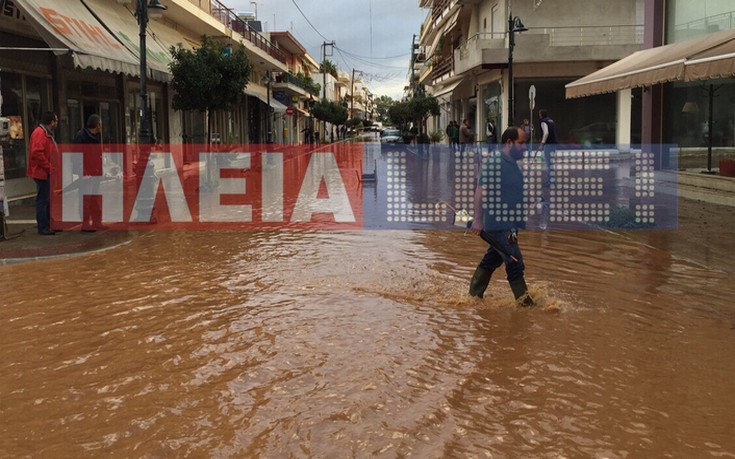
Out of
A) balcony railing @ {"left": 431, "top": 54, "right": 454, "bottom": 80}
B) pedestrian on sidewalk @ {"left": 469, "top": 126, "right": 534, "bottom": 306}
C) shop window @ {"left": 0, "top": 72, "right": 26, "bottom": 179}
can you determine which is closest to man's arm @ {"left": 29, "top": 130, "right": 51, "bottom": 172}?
shop window @ {"left": 0, "top": 72, "right": 26, "bottom": 179}

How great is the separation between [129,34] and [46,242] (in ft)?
34.9

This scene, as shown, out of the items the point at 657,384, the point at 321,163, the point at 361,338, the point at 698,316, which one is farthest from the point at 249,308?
the point at 321,163

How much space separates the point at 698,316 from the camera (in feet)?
20.9

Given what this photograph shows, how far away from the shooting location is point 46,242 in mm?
10281

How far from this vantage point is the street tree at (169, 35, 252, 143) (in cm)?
1870

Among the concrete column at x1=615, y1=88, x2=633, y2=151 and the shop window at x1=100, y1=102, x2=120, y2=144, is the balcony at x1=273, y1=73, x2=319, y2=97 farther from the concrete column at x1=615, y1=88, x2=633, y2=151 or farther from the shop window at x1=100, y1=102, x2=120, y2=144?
the shop window at x1=100, y1=102, x2=120, y2=144

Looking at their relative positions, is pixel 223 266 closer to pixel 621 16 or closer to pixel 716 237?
pixel 716 237

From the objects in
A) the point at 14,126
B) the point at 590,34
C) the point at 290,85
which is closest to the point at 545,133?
the point at 14,126

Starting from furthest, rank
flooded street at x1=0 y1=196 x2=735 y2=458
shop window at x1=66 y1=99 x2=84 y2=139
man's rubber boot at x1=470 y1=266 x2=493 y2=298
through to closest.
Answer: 1. shop window at x1=66 y1=99 x2=84 y2=139
2. man's rubber boot at x1=470 y1=266 x2=493 y2=298
3. flooded street at x1=0 y1=196 x2=735 y2=458

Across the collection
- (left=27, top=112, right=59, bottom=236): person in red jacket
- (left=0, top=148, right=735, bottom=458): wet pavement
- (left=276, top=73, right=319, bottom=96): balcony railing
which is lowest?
(left=0, top=148, right=735, bottom=458): wet pavement

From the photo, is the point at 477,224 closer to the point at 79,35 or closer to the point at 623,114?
the point at 79,35

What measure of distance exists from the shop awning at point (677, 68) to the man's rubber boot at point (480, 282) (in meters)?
5.67

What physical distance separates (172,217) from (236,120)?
87.7ft

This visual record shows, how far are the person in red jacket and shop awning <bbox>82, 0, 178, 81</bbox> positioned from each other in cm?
671
